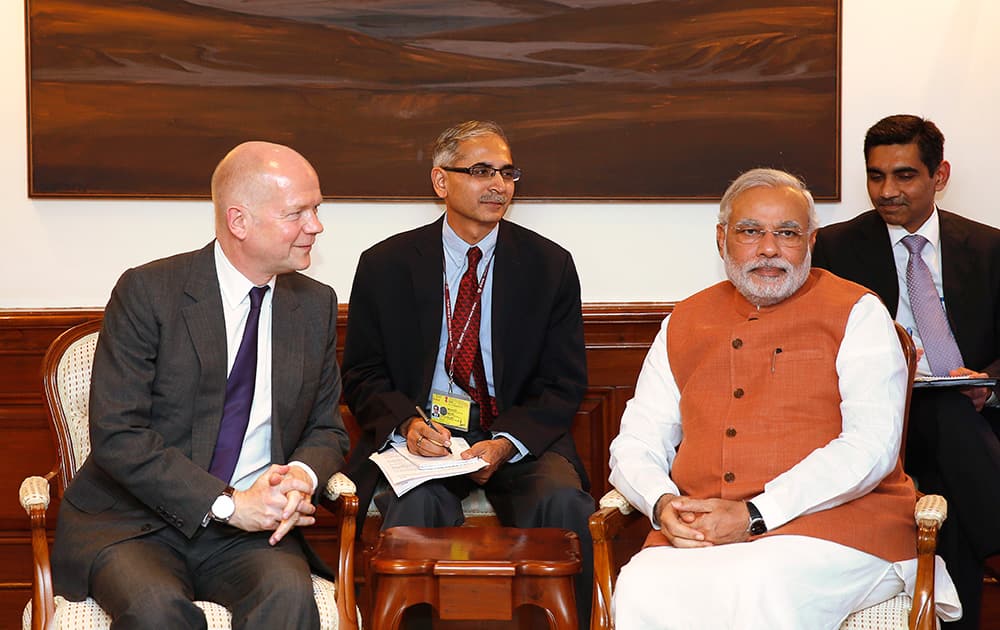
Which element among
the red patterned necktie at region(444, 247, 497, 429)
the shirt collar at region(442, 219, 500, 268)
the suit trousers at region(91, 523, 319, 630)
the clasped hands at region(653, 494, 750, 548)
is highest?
the shirt collar at region(442, 219, 500, 268)

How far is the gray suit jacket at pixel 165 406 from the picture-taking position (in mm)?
2982

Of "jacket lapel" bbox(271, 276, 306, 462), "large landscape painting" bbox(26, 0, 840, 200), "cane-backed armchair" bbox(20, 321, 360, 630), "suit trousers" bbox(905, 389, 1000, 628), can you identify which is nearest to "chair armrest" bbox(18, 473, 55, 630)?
"cane-backed armchair" bbox(20, 321, 360, 630)

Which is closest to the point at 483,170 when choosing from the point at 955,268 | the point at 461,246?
the point at 461,246

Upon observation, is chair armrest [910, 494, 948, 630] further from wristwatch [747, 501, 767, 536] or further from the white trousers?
wristwatch [747, 501, 767, 536]

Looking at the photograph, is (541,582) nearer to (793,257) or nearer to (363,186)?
(793,257)

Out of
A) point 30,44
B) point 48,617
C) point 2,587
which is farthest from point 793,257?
point 2,587

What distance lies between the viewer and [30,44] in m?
4.33

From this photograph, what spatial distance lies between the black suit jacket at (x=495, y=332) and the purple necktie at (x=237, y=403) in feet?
2.62

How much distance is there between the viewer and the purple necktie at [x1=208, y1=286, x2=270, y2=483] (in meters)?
3.14

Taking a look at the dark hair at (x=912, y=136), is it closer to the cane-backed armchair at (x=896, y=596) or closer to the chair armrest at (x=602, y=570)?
the cane-backed armchair at (x=896, y=596)

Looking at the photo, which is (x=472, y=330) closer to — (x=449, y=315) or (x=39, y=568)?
(x=449, y=315)

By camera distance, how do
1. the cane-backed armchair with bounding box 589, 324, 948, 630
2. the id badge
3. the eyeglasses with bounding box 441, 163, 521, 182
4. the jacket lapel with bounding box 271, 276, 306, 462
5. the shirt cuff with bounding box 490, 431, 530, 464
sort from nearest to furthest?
the cane-backed armchair with bounding box 589, 324, 948, 630, the jacket lapel with bounding box 271, 276, 306, 462, the shirt cuff with bounding box 490, 431, 530, 464, the id badge, the eyeglasses with bounding box 441, 163, 521, 182

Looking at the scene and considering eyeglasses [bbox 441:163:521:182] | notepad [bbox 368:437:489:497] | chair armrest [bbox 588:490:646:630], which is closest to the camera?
chair armrest [bbox 588:490:646:630]

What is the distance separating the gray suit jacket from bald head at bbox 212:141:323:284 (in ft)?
0.41
